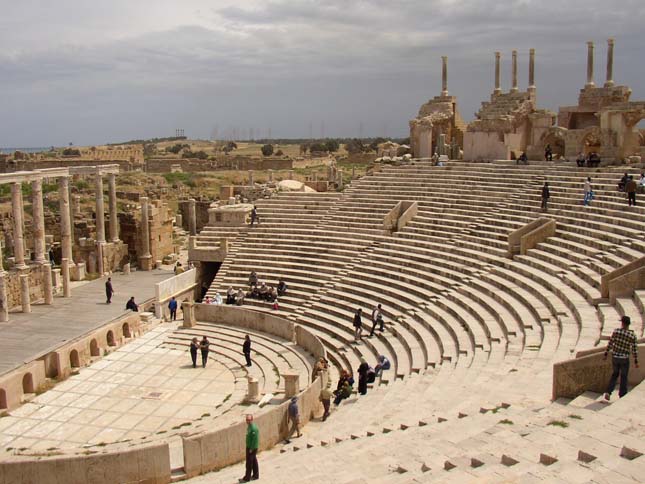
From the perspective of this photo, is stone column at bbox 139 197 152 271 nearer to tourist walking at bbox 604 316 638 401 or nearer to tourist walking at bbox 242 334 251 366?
tourist walking at bbox 242 334 251 366

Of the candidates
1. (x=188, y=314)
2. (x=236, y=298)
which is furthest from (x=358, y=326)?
(x=188, y=314)

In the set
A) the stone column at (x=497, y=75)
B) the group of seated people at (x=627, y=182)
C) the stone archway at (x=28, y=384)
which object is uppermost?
the stone column at (x=497, y=75)

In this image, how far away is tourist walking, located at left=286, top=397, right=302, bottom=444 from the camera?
13.0m

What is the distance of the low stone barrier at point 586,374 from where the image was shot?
9586mm

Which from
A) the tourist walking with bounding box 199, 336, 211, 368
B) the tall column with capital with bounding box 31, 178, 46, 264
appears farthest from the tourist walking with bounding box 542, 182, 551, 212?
the tall column with capital with bounding box 31, 178, 46, 264

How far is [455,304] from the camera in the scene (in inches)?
691

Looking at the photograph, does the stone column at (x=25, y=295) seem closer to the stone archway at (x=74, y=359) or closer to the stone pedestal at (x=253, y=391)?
the stone archway at (x=74, y=359)

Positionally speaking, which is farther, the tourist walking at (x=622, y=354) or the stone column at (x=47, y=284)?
the stone column at (x=47, y=284)

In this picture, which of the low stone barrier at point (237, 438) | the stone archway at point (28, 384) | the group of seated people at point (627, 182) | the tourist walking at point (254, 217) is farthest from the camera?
the tourist walking at point (254, 217)

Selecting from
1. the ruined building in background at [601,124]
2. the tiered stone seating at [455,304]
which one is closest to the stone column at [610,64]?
the ruined building in background at [601,124]

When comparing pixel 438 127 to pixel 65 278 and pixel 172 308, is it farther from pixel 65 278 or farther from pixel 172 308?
pixel 65 278

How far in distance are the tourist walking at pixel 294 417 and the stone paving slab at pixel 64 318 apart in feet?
24.4

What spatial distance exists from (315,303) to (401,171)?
909 cm

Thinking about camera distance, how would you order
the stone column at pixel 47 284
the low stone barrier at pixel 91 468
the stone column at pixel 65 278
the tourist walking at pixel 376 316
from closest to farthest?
the low stone barrier at pixel 91 468 → the tourist walking at pixel 376 316 → the stone column at pixel 47 284 → the stone column at pixel 65 278
